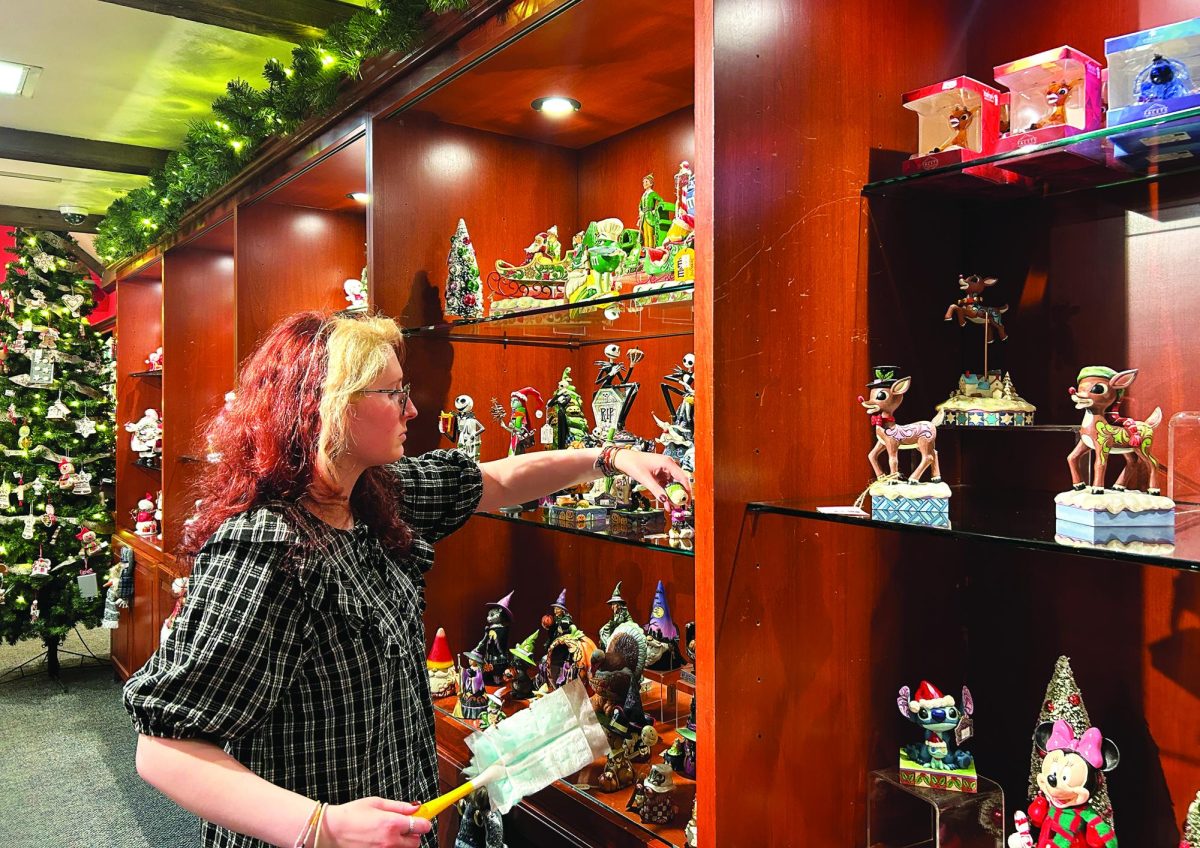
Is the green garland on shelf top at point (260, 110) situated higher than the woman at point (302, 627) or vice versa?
the green garland on shelf top at point (260, 110)

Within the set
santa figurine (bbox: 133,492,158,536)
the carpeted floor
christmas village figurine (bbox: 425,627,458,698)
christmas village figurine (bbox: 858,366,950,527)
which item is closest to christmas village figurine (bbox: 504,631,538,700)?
christmas village figurine (bbox: 425,627,458,698)

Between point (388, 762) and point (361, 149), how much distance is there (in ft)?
5.84

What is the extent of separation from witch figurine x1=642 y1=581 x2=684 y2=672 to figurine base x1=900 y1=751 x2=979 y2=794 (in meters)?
0.73

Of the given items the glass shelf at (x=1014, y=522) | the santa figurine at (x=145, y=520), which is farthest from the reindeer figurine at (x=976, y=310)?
the santa figurine at (x=145, y=520)

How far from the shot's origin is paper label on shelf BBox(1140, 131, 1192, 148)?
1098 millimetres

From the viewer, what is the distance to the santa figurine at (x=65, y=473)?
5.35m

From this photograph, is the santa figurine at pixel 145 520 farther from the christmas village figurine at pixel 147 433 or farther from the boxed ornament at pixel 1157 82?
the boxed ornament at pixel 1157 82

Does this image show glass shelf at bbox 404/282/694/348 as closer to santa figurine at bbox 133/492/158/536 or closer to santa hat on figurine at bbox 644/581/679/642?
santa hat on figurine at bbox 644/581/679/642

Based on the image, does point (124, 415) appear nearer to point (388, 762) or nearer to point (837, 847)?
point (388, 762)

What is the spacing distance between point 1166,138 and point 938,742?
0.89 meters

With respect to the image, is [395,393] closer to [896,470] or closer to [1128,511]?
[896,470]

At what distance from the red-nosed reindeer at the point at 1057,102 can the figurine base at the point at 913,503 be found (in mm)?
510

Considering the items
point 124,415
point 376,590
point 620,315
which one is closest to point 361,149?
point 620,315

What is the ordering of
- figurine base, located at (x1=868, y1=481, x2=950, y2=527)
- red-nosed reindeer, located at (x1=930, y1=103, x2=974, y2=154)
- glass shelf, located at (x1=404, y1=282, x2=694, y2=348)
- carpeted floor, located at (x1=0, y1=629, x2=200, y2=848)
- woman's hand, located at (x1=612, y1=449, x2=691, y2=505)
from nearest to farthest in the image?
figurine base, located at (x1=868, y1=481, x2=950, y2=527)
red-nosed reindeer, located at (x1=930, y1=103, x2=974, y2=154)
woman's hand, located at (x1=612, y1=449, x2=691, y2=505)
glass shelf, located at (x1=404, y1=282, x2=694, y2=348)
carpeted floor, located at (x1=0, y1=629, x2=200, y2=848)
